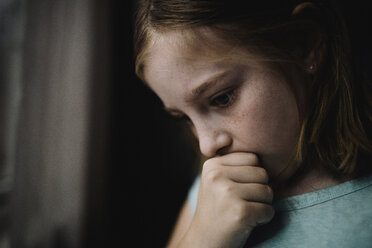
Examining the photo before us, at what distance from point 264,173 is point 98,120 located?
732 mm

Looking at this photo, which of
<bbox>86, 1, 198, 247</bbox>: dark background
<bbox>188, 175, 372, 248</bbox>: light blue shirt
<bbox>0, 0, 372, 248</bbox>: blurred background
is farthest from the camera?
<bbox>86, 1, 198, 247</bbox>: dark background

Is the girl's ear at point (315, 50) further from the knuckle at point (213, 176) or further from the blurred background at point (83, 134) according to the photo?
the knuckle at point (213, 176)

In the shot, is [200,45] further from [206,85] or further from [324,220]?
[324,220]

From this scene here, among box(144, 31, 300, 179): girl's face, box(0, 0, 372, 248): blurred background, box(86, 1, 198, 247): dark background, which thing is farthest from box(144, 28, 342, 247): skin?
box(86, 1, 198, 247): dark background

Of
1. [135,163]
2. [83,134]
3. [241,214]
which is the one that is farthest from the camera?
[135,163]

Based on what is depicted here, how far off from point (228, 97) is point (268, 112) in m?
0.08

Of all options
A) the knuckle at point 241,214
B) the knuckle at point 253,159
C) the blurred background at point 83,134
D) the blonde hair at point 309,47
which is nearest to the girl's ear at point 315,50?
the blonde hair at point 309,47

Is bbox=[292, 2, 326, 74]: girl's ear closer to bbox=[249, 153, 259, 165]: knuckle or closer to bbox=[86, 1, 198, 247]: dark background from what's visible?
bbox=[249, 153, 259, 165]: knuckle

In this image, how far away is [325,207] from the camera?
1.67 feet

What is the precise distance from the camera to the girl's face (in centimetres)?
50

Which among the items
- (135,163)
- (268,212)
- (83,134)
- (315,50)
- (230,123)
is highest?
(315,50)

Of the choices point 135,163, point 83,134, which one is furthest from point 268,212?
point 135,163

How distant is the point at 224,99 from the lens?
0.54m

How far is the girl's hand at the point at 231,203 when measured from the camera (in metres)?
0.48
